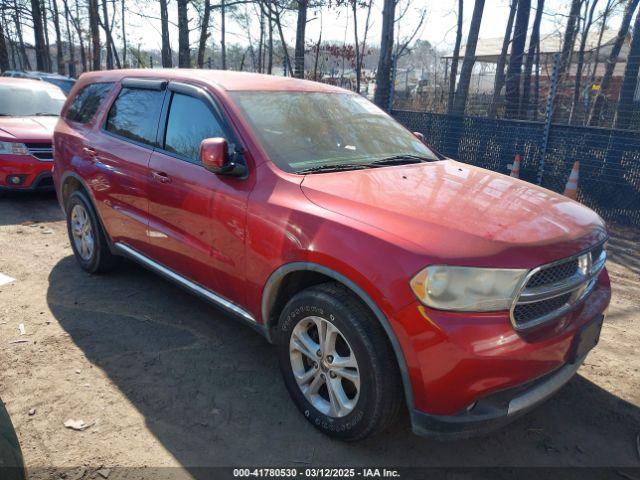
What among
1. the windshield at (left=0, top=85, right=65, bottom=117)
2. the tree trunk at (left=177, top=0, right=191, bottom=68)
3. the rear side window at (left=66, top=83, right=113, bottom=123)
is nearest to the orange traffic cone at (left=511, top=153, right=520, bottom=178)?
the rear side window at (left=66, top=83, right=113, bottom=123)

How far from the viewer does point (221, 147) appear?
9.19 feet

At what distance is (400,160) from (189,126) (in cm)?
147

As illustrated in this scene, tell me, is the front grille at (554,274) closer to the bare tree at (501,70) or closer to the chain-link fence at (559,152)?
the chain-link fence at (559,152)

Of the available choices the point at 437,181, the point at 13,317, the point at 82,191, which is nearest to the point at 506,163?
the point at 437,181

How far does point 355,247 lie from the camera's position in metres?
2.26

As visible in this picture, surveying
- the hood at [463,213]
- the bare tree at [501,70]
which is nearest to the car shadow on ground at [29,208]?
the hood at [463,213]

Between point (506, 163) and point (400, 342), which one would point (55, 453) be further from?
point (506, 163)

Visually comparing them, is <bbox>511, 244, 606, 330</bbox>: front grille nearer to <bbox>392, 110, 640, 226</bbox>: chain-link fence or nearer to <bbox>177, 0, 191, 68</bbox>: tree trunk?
<bbox>392, 110, 640, 226</bbox>: chain-link fence

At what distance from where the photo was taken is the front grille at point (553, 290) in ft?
7.06

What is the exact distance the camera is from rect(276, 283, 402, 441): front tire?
2258mm

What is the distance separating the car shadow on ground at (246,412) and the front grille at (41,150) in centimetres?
377

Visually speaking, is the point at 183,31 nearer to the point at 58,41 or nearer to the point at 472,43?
the point at 472,43

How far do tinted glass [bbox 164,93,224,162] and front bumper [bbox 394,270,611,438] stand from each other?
1.85 meters

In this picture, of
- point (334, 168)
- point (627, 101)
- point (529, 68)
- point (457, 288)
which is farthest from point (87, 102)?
point (529, 68)
